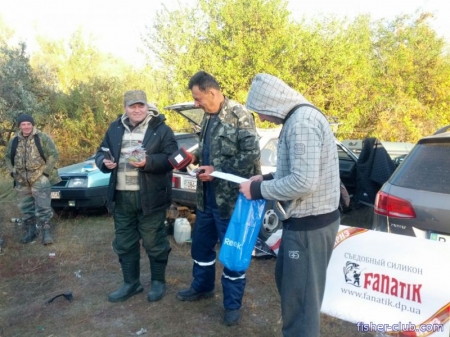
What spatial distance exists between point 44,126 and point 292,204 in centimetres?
1182

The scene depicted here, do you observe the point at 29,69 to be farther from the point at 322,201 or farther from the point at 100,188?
the point at 322,201

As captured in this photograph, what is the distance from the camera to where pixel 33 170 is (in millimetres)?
5977

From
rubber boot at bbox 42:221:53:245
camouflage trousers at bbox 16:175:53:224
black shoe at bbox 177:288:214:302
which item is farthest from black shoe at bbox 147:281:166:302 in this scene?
camouflage trousers at bbox 16:175:53:224

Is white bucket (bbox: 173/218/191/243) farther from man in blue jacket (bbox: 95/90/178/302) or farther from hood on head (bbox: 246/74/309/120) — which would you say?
hood on head (bbox: 246/74/309/120)

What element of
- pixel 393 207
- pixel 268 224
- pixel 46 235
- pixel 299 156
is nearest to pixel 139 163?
pixel 299 156

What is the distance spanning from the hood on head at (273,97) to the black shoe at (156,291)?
2262 mm

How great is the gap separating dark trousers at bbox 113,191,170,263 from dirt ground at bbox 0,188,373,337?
45 cm

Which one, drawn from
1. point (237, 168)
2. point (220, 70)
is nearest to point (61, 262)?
point (237, 168)

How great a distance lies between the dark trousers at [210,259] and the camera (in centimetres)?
348

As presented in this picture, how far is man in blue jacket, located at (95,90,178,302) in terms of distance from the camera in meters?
3.70

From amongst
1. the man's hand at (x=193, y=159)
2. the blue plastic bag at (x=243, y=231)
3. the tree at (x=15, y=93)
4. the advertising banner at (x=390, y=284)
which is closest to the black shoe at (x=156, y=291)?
the man's hand at (x=193, y=159)

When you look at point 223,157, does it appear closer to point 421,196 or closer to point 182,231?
point 421,196

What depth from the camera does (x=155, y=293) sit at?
3.94 meters

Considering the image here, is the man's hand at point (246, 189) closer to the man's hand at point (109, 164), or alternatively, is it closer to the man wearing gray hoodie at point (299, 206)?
the man wearing gray hoodie at point (299, 206)
